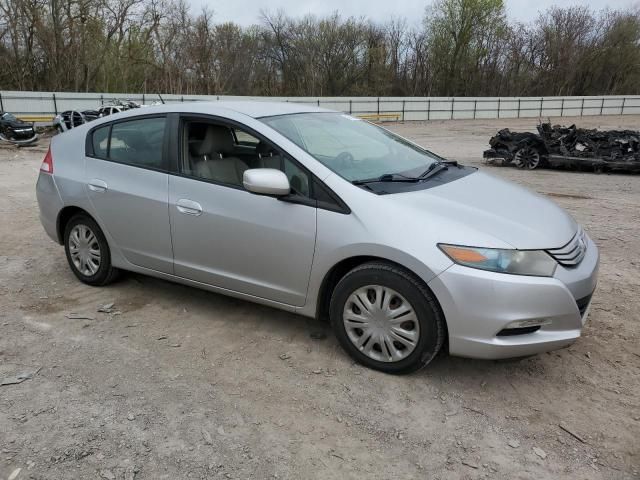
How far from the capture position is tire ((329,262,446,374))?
2934 millimetres

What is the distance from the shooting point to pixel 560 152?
524 inches

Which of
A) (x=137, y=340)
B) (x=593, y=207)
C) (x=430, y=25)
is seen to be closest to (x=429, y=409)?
(x=137, y=340)

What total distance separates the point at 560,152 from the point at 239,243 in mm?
12065

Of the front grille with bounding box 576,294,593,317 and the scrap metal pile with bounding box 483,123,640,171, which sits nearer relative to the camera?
the front grille with bounding box 576,294,593,317

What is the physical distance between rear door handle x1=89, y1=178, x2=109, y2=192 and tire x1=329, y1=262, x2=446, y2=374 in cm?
218

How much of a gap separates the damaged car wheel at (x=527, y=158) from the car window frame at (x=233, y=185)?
11553mm

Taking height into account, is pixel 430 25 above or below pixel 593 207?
above

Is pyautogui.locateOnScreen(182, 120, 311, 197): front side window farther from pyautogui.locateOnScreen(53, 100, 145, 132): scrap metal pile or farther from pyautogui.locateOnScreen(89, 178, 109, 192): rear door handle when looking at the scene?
pyautogui.locateOnScreen(53, 100, 145, 132): scrap metal pile

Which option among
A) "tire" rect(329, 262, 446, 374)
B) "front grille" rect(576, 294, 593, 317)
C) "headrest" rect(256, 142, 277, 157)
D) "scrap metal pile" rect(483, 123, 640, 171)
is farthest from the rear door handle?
"scrap metal pile" rect(483, 123, 640, 171)

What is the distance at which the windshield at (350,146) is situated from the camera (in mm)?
3461

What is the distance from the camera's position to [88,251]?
178 inches

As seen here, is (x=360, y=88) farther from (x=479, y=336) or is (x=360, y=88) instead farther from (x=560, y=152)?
(x=479, y=336)

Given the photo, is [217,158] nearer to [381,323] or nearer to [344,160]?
[344,160]

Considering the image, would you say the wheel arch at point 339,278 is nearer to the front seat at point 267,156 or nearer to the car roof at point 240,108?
the front seat at point 267,156
